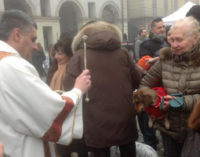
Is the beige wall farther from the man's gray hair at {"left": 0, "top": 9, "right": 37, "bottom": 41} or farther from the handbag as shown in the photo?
the handbag

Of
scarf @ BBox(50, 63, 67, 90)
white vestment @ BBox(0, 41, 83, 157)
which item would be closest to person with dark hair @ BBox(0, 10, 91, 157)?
white vestment @ BBox(0, 41, 83, 157)

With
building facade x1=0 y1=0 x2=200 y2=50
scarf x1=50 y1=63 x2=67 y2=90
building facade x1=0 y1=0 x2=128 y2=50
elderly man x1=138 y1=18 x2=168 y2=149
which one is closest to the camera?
A: scarf x1=50 y1=63 x2=67 y2=90

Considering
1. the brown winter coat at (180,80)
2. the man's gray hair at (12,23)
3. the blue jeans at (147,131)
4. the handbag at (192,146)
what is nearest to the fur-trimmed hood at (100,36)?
the brown winter coat at (180,80)

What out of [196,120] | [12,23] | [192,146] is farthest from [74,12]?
[196,120]

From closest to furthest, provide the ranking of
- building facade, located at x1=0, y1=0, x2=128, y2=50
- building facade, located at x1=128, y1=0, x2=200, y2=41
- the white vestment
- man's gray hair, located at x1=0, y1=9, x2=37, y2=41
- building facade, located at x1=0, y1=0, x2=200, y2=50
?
the white vestment → man's gray hair, located at x1=0, y1=9, x2=37, y2=41 → building facade, located at x1=0, y1=0, x2=128, y2=50 → building facade, located at x1=0, y1=0, x2=200, y2=50 → building facade, located at x1=128, y1=0, x2=200, y2=41

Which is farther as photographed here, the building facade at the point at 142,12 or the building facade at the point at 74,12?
the building facade at the point at 142,12

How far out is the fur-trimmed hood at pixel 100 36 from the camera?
Result: 7.23 ft

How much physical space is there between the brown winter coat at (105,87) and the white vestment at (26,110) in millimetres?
637

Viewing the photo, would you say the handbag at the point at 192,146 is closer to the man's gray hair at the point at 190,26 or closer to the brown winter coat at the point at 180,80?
the brown winter coat at the point at 180,80

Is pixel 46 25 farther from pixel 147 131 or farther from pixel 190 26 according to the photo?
pixel 190 26

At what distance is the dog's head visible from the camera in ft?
6.46

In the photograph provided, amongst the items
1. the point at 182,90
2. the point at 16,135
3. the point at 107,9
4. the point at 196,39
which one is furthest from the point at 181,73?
the point at 107,9

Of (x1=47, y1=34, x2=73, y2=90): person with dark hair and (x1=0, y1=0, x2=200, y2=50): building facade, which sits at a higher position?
(x1=0, y1=0, x2=200, y2=50): building facade

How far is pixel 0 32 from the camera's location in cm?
164
